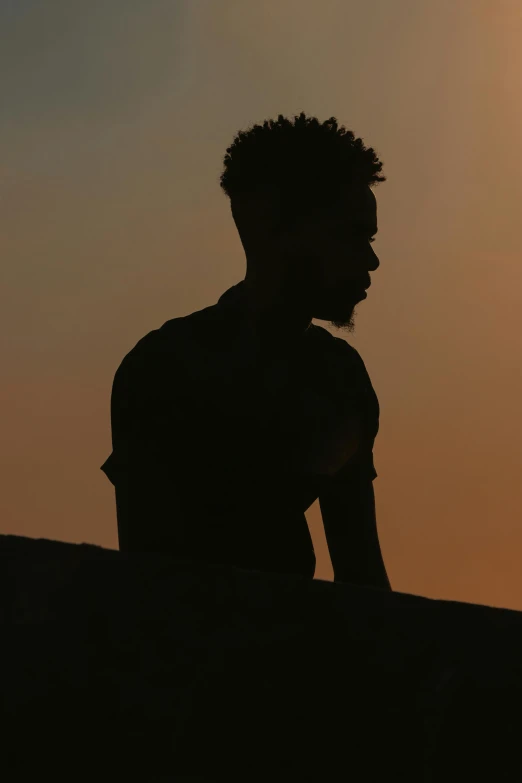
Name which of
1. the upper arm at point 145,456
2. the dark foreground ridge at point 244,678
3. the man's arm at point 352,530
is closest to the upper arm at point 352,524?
the man's arm at point 352,530

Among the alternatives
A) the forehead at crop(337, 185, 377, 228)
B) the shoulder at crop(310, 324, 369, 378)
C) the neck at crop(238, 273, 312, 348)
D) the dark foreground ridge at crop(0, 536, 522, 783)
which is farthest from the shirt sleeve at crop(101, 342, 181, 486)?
the dark foreground ridge at crop(0, 536, 522, 783)

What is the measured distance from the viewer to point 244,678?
2053 mm

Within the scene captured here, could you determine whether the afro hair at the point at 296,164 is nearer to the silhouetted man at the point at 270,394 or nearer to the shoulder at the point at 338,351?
the silhouetted man at the point at 270,394

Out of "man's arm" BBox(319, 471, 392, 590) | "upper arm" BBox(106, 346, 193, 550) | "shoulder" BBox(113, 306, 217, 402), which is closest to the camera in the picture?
"upper arm" BBox(106, 346, 193, 550)

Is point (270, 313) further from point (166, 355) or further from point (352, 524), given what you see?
point (352, 524)

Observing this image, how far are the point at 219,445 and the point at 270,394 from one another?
0.92 ft

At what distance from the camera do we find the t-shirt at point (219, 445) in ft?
12.7

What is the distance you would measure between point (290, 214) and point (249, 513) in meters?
1.08

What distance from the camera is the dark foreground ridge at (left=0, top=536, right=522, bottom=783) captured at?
1.98 meters

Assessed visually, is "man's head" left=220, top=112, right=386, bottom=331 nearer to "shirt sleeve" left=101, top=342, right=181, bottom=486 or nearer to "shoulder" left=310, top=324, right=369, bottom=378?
"shoulder" left=310, top=324, right=369, bottom=378

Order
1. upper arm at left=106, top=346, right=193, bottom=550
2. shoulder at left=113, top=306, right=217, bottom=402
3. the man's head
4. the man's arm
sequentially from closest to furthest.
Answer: upper arm at left=106, top=346, right=193, bottom=550, shoulder at left=113, top=306, right=217, bottom=402, the man's head, the man's arm

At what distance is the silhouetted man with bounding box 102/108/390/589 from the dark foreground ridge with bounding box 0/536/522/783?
1.62 meters

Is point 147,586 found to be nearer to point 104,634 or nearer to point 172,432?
point 104,634

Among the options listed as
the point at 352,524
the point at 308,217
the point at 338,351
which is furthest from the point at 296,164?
the point at 352,524
